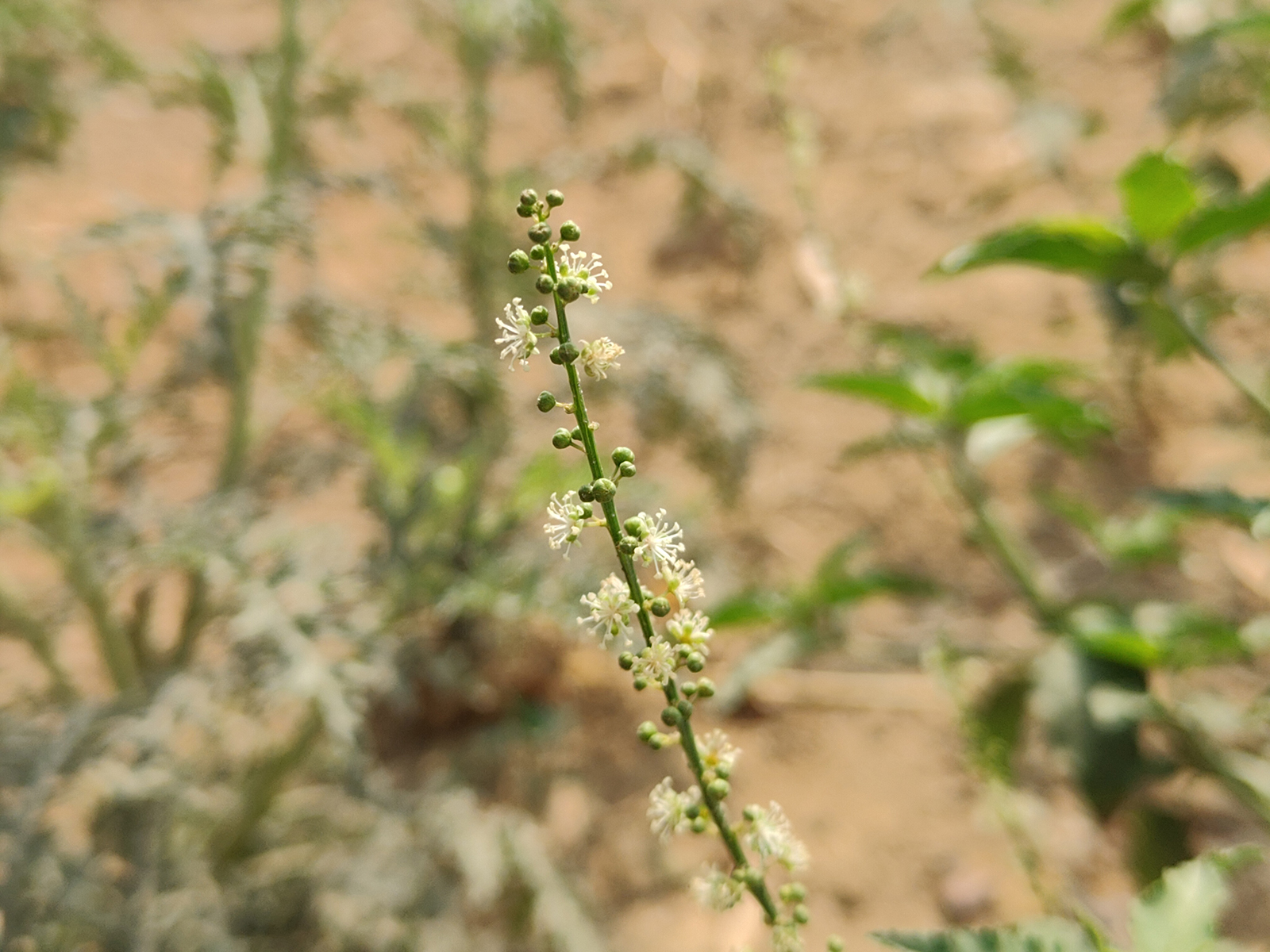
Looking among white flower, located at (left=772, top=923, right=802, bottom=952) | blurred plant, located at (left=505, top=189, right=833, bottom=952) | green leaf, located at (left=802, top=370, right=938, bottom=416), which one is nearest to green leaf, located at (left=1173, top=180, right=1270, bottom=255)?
green leaf, located at (left=802, top=370, right=938, bottom=416)

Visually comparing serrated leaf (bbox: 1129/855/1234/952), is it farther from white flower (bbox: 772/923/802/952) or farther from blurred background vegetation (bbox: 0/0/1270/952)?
white flower (bbox: 772/923/802/952)

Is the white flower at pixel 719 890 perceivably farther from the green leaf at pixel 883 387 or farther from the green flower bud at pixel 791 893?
the green leaf at pixel 883 387

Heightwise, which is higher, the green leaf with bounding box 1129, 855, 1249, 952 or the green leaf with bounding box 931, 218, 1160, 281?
the green leaf with bounding box 931, 218, 1160, 281

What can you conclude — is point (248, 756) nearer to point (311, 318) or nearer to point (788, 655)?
point (311, 318)

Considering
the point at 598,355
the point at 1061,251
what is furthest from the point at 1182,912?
the point at 1061,251

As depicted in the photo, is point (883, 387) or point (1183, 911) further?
point (883, 387)

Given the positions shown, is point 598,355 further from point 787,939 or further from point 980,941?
point 980,941
